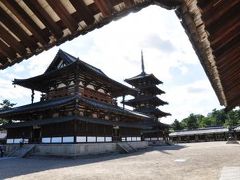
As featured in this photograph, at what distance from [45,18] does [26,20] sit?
0.86 ft

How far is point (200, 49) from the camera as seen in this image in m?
3.25

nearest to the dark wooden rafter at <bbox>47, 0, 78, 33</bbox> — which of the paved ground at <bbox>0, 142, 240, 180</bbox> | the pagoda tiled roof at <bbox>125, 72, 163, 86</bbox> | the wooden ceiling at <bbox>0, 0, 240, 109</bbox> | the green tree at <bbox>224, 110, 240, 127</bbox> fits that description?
the wooden ceiling at <bbox>0, 0, 240, 109</bbox>

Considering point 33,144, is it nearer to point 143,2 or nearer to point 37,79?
point 37,79

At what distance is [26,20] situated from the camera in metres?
2.99

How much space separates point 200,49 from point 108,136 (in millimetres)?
23122

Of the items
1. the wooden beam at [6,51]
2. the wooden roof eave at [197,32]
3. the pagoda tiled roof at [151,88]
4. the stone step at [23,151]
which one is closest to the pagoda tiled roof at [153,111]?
the pagoda tiled roof at [151,88]

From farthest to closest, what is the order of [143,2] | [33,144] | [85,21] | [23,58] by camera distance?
[33,144] → [23,58] → [85,21] → [143,2]

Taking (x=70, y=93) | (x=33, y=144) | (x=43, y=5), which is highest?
(x=70, y=93)

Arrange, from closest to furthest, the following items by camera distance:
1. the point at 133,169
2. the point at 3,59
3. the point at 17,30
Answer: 1. the point at 17,30
2. the point at 3,59
3. the point at 133,169

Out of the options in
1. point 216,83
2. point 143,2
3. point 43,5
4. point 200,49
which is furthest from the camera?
point 216,83

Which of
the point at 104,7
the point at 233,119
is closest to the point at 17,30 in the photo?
the point at 104,7

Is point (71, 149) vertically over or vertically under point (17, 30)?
under

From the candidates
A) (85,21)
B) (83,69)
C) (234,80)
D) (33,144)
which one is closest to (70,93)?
(83,69)

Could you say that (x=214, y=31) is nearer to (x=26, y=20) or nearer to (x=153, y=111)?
(x=26, y=20)
